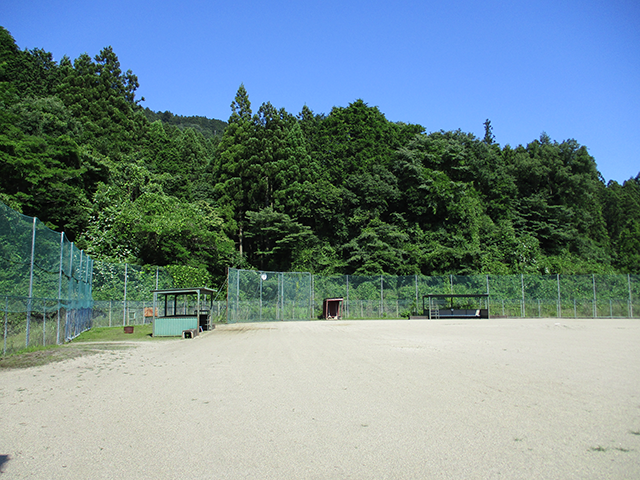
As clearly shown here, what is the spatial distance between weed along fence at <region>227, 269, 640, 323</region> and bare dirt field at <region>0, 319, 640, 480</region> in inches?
970

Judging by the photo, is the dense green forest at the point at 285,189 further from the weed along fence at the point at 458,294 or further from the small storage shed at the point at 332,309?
the small storage shed at the point at 332,309

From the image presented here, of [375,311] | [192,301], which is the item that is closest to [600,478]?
[192,301]

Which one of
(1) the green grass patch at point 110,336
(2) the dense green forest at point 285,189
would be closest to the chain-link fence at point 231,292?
(1) the green grass patch at point 110,336

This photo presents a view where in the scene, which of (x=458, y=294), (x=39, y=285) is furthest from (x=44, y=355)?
(x=458, y=294)

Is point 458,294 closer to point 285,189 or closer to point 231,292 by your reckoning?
point 231,292

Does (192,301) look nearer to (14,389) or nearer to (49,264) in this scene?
(49,264)

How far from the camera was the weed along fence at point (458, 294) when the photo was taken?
35.3 meters

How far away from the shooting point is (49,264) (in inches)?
527

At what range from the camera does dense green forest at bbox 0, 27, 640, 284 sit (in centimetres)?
3584

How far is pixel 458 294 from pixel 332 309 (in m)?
9.87

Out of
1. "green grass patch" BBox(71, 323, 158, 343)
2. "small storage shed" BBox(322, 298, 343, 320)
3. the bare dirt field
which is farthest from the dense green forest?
the bare dirt field

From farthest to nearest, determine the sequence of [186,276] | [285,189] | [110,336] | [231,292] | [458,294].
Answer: [285,189] < [458,294] < [186,276] < [231,292] < [110,336]

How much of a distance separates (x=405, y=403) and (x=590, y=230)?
70.6 meters

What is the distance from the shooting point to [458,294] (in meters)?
36.4
